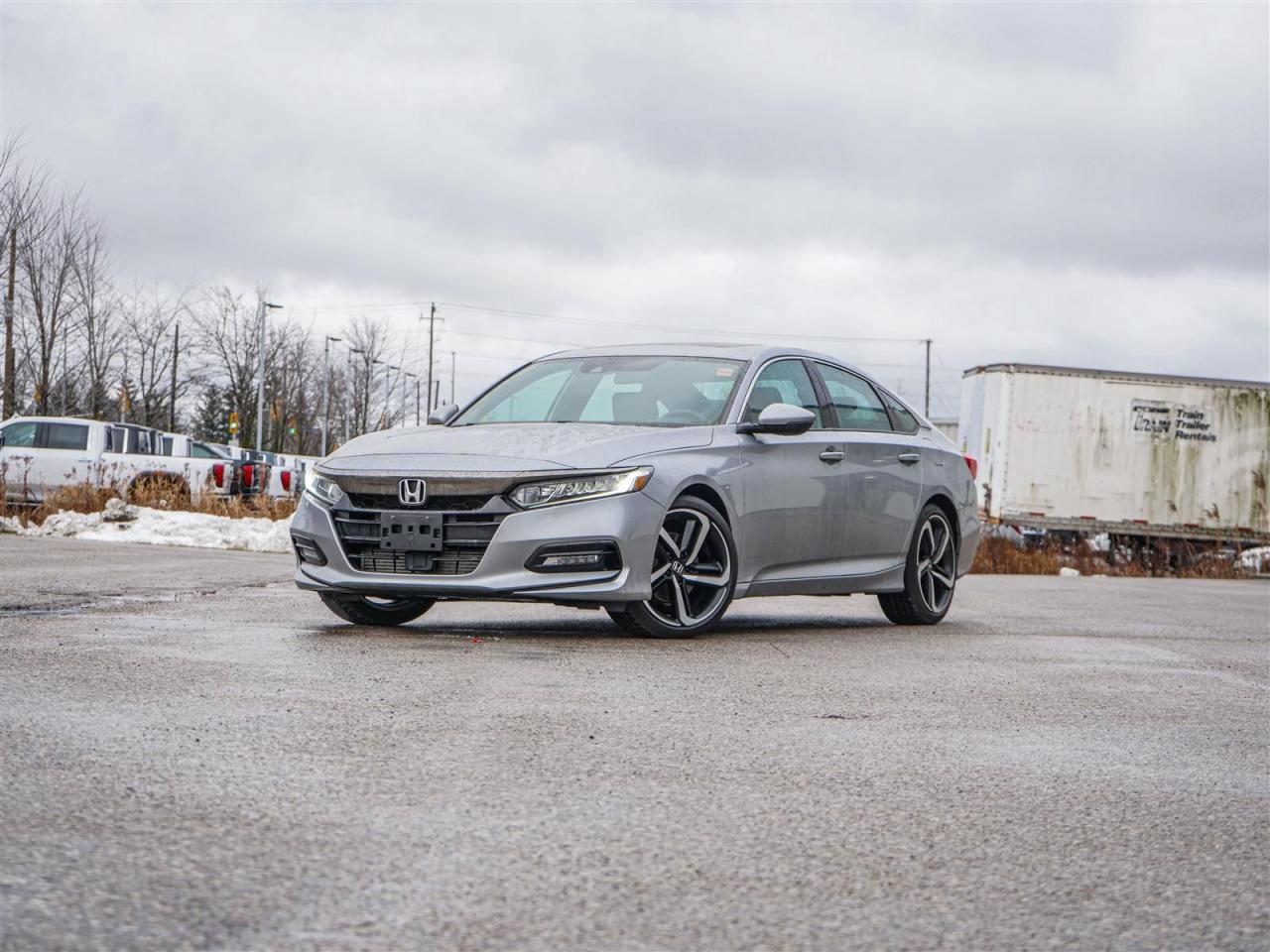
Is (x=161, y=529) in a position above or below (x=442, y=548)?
below

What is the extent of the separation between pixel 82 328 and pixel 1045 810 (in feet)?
144

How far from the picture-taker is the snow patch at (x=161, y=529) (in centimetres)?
1859

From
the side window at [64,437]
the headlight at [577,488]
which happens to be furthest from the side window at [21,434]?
the headlight at [577,488]

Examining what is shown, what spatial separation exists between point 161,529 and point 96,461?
19.4ft

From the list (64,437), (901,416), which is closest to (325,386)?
(64,437)

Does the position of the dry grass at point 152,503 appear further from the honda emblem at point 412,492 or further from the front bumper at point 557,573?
the front bumper at point 557,573

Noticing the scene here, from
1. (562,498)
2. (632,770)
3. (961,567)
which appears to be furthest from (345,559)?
(961,567)

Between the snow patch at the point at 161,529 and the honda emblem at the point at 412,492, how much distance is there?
1084cm

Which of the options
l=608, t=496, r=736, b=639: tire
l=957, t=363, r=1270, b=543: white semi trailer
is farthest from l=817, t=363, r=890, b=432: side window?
l=957, t=363, r=1270, b=543: white semi trailer

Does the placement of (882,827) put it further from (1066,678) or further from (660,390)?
(660,390)

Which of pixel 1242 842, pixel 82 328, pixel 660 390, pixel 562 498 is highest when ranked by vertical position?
pixel 82 328

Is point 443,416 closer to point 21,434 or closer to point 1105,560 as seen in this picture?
point 21,434

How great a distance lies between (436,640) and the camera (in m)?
7.65

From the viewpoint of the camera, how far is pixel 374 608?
8.48m
